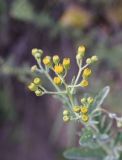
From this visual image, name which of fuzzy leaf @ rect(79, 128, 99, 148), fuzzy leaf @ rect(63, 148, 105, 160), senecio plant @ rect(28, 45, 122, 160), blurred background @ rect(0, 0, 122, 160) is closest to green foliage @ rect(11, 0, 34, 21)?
blurred background @ rect(0, 0, 122, 160)

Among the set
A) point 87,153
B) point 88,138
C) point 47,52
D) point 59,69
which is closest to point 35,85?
point 59,69

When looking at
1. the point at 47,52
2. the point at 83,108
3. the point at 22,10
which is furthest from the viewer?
the point at 47,52

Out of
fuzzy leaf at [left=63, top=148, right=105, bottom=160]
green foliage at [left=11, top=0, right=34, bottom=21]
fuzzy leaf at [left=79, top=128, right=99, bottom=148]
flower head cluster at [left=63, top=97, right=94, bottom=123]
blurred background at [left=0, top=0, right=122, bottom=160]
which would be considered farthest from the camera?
Answer: blurred background at [left=0, top=0, right=122, bottom=160]

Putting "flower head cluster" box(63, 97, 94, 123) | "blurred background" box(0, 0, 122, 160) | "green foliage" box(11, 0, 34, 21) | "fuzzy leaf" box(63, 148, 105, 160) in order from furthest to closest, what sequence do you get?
"blurred background" box(0, 0, 122, 160) < "green foliage" box(11, 0, 34, 21) < "fuzzy leaf" box(63, 148, 105, 160) < "flower head cluster" box(63, 97, 94, 123)

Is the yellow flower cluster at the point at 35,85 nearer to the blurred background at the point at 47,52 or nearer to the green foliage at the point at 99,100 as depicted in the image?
the green foliage at the point at 99,100

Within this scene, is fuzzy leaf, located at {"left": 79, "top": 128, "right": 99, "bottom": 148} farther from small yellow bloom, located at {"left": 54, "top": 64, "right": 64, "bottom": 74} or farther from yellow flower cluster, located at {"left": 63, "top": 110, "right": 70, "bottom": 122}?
small yellow bloom, located at {"left": 54, "top": 64, "right": 64, "bottom": 74}

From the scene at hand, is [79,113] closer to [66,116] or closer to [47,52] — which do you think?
[66,116]

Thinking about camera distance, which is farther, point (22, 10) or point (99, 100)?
point (22, 10)
